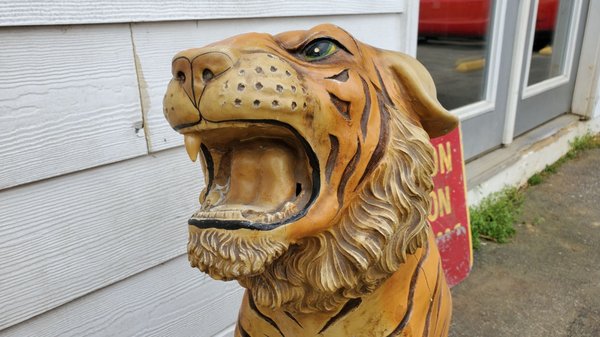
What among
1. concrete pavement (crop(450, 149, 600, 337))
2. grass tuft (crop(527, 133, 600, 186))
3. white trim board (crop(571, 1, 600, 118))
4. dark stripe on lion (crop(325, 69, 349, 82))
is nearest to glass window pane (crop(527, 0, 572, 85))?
white trim board (crop(571, 1, 600, 118))

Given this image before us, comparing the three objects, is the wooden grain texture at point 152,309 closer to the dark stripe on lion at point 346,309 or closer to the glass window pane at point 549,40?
the dark stripe on lion at point 346,309

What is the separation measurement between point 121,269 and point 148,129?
1.27ft

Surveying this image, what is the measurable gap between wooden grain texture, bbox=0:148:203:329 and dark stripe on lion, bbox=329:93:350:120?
29.0 inches

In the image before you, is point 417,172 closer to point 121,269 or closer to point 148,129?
point 148,129

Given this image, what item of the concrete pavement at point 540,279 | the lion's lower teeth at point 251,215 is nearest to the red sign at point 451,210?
the concrete pavement at point 540,279

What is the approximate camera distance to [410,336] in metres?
0.96

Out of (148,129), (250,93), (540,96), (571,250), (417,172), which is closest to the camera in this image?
(250,93)

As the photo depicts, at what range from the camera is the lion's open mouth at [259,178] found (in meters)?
0.73

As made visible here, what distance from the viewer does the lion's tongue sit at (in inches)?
30.1

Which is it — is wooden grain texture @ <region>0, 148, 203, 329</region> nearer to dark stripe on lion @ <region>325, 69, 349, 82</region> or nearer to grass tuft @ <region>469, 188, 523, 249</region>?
dark stripe on lion @ <region>325, 69, 349, 82</region>

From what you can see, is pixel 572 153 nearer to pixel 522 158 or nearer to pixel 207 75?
pixel 522 158

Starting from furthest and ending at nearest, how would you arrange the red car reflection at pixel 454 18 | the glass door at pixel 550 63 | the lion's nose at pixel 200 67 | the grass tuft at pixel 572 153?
1. the glass door at pixel 550 63
2. the grass tuft at pixel 572 153
3. the red car reflection at pixel 454 18
4. the lion's nose at pixel 200 67

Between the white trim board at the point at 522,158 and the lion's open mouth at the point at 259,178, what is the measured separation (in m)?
2.51

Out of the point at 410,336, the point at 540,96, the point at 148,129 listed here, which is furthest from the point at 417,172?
the point at 540,96
